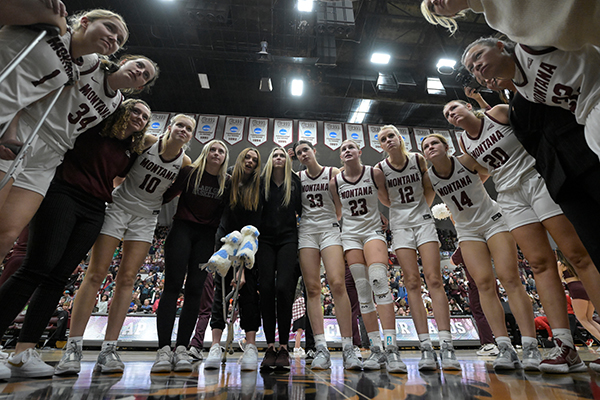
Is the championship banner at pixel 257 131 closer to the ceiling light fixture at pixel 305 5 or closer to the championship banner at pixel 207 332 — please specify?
the ceiling light fixture at pixel 305 5

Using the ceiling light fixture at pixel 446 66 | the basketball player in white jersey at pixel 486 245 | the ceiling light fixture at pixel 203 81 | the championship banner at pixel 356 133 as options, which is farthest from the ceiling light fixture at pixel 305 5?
the basketball player in white jersey at pixel 486 245

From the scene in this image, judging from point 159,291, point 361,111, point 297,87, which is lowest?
point 159,291

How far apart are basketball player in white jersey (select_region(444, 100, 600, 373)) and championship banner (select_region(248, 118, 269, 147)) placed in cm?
590

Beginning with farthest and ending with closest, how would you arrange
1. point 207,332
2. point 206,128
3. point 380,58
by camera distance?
point 380,58 → point 206,128 → point 207,332

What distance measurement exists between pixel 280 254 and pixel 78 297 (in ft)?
4.33

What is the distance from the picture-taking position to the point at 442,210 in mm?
5152

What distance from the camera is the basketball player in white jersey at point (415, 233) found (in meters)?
2.15

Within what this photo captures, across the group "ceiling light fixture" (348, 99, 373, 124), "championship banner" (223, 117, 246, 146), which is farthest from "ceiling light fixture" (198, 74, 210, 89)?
"ceiling light fixture" (348, 99, 373, 124)

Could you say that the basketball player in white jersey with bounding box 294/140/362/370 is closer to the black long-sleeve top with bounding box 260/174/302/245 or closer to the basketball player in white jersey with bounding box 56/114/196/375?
the black long-sleeve top with bounding box 260/174/302/245

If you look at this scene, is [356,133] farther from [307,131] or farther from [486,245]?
[486,245]

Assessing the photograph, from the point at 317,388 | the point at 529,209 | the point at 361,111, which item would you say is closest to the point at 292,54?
the point at 361,111

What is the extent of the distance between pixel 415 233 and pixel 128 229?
6.98 ft

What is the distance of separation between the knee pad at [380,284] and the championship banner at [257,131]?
606cm

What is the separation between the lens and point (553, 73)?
Answer: 1.33m
